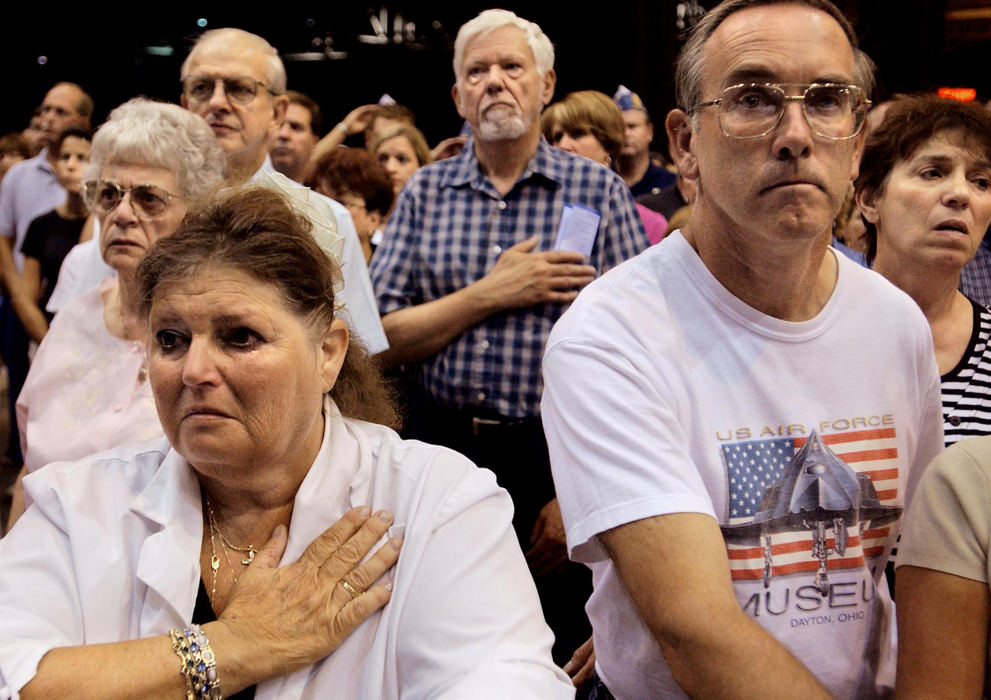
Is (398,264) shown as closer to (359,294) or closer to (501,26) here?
(359,294)

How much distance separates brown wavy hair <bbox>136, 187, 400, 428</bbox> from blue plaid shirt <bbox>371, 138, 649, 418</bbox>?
4.28 feet

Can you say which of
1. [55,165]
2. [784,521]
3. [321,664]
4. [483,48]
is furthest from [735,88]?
[55,165]

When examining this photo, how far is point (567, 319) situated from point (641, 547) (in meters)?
0.37

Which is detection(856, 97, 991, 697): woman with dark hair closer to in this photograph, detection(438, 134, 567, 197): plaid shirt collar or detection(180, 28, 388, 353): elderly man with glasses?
detection(438, 134, 567, 197): plaid shirt collar

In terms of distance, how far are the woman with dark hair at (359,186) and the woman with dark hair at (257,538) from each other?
2401mm

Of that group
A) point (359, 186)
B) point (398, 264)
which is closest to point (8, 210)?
point (359, 186)

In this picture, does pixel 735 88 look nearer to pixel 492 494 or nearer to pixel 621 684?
pixel 492 494

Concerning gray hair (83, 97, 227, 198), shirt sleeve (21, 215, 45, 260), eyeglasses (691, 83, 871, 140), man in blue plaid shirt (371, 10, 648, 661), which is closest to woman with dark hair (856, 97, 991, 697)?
eyeglasses (691, 83, 871, 140)

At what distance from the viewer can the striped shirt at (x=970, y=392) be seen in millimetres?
2062

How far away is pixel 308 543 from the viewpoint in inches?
65.1

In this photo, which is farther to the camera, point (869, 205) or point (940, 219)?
point (869, 205)

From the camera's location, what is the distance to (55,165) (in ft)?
18.0

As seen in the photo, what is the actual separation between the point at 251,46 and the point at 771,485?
99.7 inches

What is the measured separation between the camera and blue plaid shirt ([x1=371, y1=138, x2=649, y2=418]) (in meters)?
3.07
